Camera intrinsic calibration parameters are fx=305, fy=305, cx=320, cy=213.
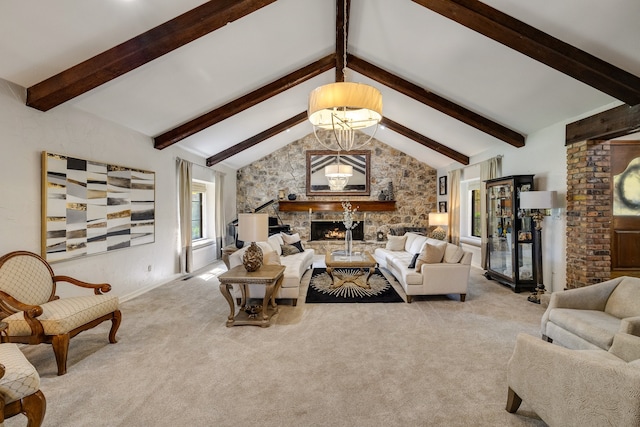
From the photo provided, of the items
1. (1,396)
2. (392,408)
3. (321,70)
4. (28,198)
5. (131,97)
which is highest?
(321,70)

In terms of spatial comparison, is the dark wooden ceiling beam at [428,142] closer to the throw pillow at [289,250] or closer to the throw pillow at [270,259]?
the throw pillow at [289,250]

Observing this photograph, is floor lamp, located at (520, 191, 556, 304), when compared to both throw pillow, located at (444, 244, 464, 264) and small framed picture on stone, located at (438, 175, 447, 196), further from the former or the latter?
small framed picture on stone, located at (438, 175, 447, 196)

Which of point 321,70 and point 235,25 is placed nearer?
point 235,25

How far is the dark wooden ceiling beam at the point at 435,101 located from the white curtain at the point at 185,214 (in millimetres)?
3665

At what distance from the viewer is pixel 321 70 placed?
17.0 feet

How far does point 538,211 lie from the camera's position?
4.65 metres

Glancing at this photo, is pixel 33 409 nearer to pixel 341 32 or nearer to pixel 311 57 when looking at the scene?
pixel 341 32

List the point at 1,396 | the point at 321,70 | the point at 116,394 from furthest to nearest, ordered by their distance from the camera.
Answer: the point at 321,70 → the point at 116,394 → the point at 1,396

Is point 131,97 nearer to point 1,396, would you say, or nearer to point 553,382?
point 1,396

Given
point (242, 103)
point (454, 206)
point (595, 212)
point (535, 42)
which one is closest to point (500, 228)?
point (595, 212)

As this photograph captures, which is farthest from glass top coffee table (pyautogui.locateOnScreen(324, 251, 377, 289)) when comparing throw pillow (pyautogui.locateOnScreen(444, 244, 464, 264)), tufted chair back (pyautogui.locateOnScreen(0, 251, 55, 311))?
tufted chair back (pyautogui.locateOnScreen(0, 251, 55, 311))

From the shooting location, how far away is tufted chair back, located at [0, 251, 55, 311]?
2656 mm

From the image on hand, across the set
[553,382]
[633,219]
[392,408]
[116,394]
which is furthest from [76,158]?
[633,219]

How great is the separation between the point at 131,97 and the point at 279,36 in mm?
2037
